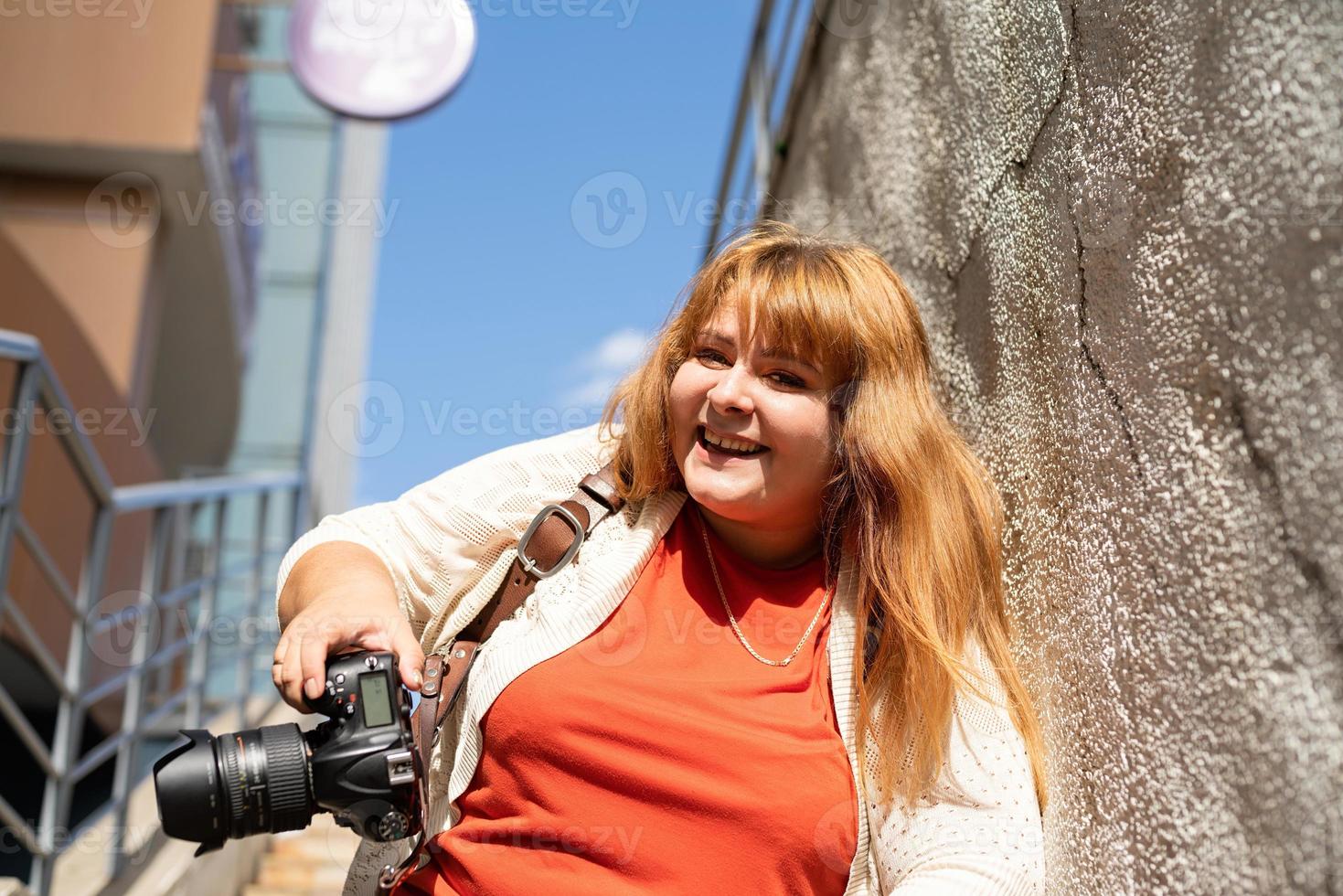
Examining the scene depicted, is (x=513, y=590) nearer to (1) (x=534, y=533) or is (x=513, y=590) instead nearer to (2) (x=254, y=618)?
(1) (x=534, y=533)

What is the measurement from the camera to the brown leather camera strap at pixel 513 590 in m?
1.33

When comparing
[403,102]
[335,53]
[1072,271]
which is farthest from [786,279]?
Result: [335,53]

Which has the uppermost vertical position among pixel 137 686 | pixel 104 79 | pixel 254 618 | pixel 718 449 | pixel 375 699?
pixel 718 449

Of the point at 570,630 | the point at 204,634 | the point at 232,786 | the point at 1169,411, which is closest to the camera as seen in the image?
the point at 1169,411

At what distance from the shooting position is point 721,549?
4.96 ft

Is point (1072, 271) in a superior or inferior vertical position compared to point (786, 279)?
superior

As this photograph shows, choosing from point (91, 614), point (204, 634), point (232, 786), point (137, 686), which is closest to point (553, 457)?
point (232, 786)

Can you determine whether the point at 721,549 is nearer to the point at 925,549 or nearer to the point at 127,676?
the point at 925,549

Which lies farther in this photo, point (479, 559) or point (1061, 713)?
point (479, 559)

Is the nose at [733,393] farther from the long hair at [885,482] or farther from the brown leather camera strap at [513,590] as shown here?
the brown leather camera strap at [513,590]

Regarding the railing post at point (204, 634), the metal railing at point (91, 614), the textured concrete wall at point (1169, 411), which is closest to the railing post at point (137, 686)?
the metal railing at point (91, 614)

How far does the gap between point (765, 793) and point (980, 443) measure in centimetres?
62

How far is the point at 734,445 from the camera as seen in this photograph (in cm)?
140

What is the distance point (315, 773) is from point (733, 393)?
25.4 inches
